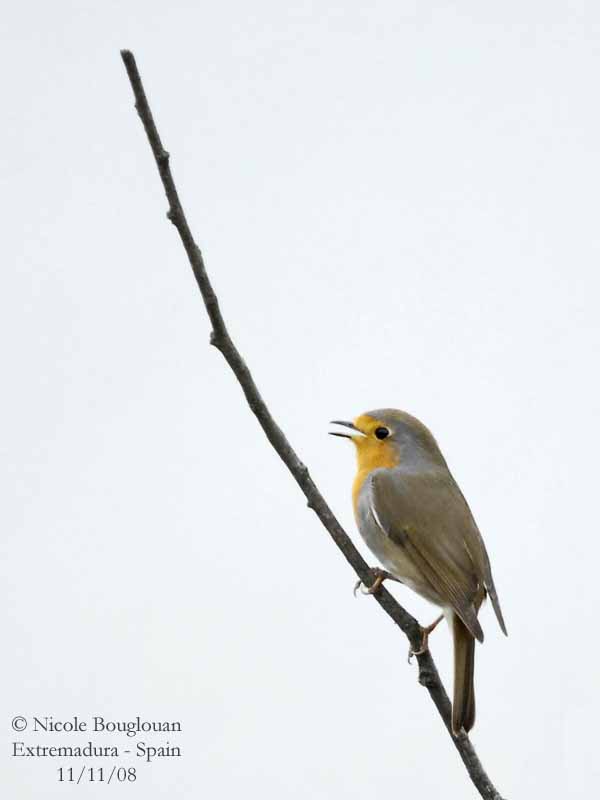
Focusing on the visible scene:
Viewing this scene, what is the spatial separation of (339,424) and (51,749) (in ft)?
4.37

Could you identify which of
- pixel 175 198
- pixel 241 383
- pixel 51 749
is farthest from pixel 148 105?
pixel 51 749

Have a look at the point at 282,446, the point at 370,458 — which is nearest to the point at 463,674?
the point at 370,458

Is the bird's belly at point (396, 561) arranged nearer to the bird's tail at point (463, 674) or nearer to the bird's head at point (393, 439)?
the bird's tail at point (463, 674)

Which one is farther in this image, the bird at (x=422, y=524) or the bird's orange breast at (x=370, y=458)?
the bird's orange breast at (x=370, y=458)

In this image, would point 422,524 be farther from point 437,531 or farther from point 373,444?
point 373,444

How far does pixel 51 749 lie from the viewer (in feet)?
10.1

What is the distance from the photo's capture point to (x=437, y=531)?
2797 millimetres

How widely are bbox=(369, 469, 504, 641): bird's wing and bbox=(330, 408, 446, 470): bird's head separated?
0.08 metres

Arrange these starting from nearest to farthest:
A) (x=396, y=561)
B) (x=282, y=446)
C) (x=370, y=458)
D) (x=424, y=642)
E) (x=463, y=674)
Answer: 1. (x=282, y=446)
2. (x=424, y=642)
3. (x=463, y=674)
4. (x=396, y=561)
5. (x=370, y=458)

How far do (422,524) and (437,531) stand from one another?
0.16 ft

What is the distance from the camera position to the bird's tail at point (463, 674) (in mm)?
2285

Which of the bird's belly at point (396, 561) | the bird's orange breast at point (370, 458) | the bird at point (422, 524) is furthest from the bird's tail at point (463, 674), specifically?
the bird's orange breast at point (370, 458)

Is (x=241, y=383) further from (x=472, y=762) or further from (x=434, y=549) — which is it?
(x=434, y=549)

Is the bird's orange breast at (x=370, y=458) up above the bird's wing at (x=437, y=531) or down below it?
above
